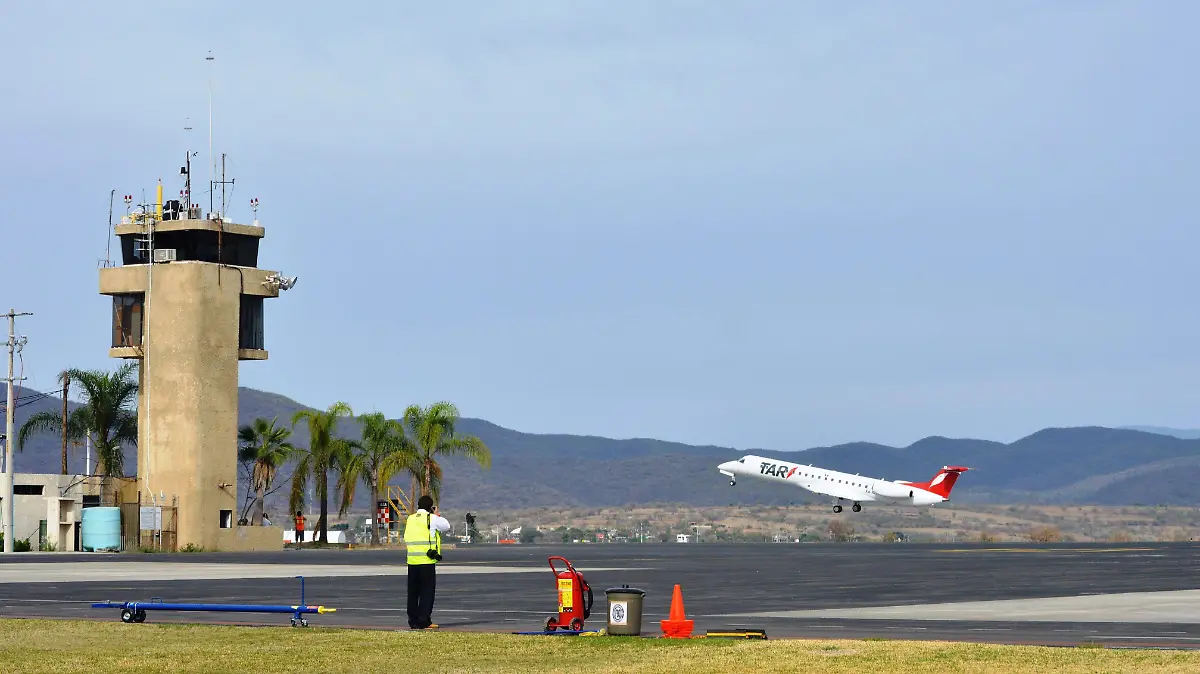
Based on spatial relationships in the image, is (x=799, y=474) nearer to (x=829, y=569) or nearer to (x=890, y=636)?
(x=829, y=569)

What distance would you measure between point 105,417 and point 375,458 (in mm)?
15535

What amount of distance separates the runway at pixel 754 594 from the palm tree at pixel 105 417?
3803cm

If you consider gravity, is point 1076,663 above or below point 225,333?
below

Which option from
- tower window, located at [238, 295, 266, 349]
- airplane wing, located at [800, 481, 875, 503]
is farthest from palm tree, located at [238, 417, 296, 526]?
airplane wing, located at [800, 481, 875, 503]

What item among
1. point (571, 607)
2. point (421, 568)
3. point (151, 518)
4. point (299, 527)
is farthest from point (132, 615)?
point (299, 527)

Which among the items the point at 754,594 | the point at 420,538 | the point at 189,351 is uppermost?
the point at 189,351

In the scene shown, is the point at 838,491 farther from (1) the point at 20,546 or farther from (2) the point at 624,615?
(2) the point at 624,615

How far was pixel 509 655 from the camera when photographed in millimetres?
21203

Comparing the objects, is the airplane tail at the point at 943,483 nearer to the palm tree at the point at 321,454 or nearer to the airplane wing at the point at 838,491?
the airplane wing at the point at 838,491

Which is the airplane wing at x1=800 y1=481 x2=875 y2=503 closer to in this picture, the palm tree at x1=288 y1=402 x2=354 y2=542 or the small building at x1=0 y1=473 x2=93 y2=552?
the palm tree at x1=288 y1=402 x2=354 y2=542

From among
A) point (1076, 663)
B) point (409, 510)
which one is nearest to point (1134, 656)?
point (1076, 663)

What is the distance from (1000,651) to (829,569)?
101 feet

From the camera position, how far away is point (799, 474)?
468 feet

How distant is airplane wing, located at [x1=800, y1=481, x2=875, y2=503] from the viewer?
473 ft
